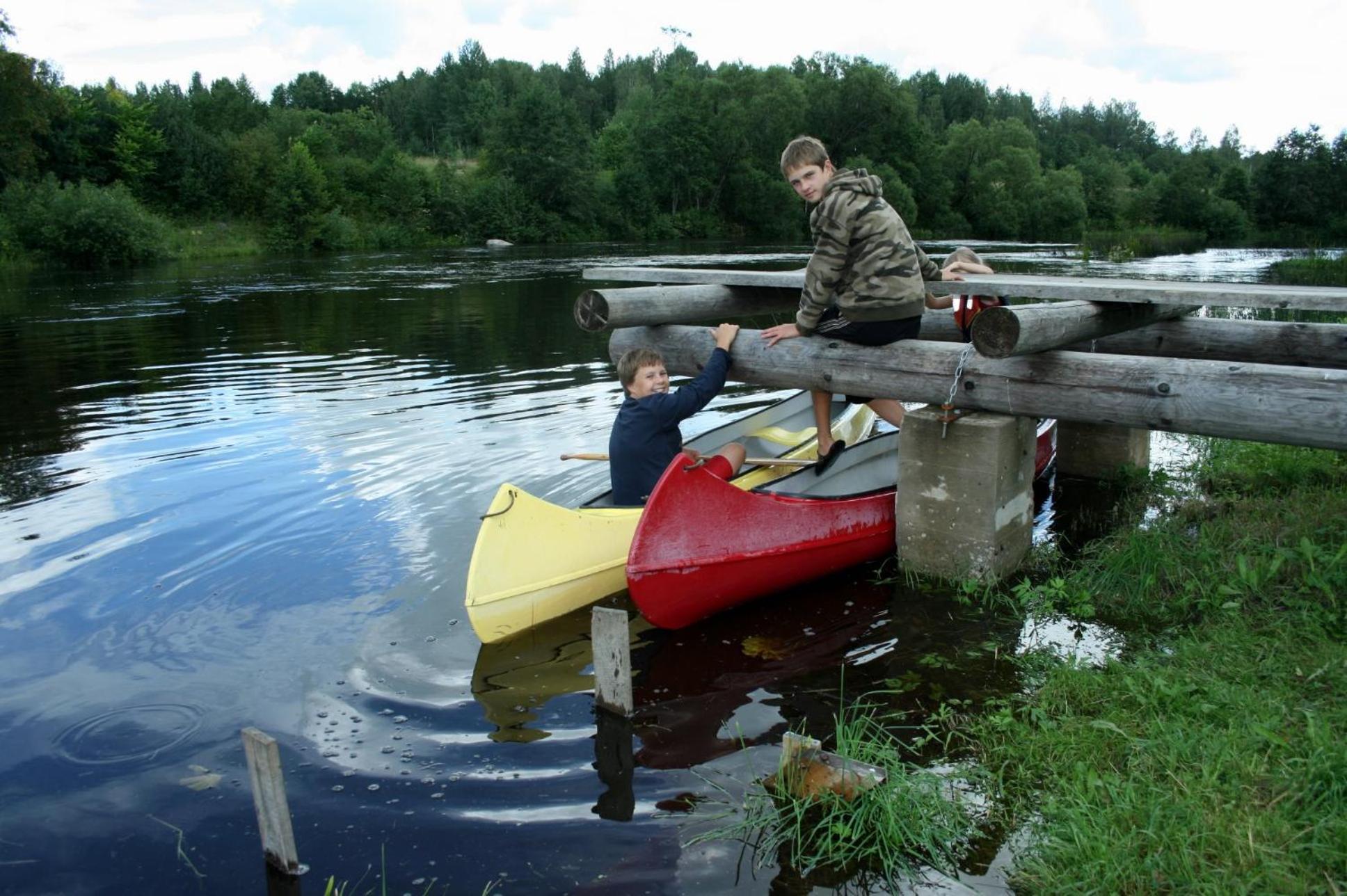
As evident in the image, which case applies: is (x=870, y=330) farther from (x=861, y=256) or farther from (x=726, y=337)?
(x=726, y=337)

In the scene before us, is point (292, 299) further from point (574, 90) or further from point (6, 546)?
point (574, 90)

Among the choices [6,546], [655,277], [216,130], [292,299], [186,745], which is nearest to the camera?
[186,745]

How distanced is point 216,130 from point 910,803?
230 ft

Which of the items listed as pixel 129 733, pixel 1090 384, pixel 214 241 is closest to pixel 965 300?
pixel 1090 384

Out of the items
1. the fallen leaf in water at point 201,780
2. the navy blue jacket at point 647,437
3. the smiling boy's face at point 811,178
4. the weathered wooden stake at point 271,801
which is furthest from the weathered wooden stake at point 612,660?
the smiling boy's face at point 811,178

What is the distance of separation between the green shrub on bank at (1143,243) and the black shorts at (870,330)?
30810 millimetres

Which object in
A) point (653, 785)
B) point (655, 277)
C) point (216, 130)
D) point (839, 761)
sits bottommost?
point (653, 785)

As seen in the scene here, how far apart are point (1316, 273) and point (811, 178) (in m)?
18.5

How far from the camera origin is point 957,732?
14.4 feet

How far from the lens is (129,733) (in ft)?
15.6

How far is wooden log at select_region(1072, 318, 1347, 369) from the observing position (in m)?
7.44

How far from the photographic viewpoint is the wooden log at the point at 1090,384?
511cm

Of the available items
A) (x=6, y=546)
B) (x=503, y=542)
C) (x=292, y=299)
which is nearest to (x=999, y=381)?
(x=503, y=542)

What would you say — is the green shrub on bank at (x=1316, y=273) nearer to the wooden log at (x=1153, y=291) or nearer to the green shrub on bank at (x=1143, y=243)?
the green shrub on bank at (x=1143, y=243)
